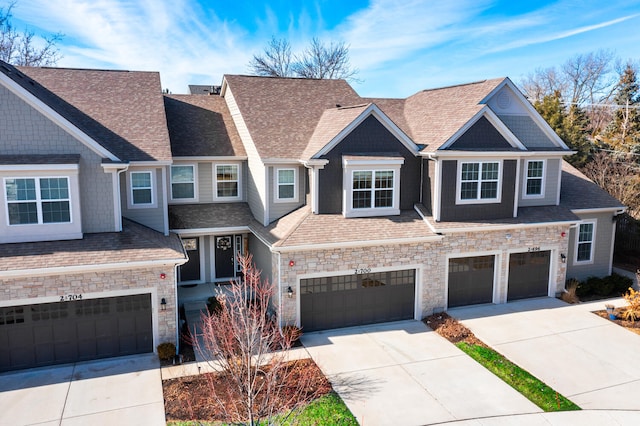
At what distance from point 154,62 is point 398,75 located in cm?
2160

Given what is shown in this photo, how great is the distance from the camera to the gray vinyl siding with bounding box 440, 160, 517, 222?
17.4 meters

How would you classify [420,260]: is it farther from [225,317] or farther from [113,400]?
[113,400]

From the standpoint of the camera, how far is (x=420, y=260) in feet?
55.3

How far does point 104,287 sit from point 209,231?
532cm

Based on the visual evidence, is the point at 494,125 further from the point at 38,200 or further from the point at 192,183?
the point at 38,200

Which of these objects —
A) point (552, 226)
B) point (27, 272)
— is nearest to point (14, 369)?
point (27, 272)

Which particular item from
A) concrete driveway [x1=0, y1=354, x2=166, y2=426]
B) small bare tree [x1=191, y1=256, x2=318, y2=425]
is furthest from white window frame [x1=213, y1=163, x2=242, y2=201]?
concrete driveway [x1=0, y1=354, x2=166, y2=426]

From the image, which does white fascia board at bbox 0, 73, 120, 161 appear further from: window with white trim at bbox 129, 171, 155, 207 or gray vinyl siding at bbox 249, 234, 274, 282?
gray vinyl siding at bbox 249, 234, 274, 282

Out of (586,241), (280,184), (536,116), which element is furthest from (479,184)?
(280,184)

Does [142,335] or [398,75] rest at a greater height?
[398,75]

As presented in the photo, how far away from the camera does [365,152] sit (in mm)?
17531

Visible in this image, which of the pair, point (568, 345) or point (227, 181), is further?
point (227, 181)

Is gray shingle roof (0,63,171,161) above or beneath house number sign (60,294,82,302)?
above

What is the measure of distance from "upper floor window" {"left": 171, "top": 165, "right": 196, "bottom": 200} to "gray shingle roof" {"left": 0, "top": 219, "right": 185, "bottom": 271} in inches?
162
